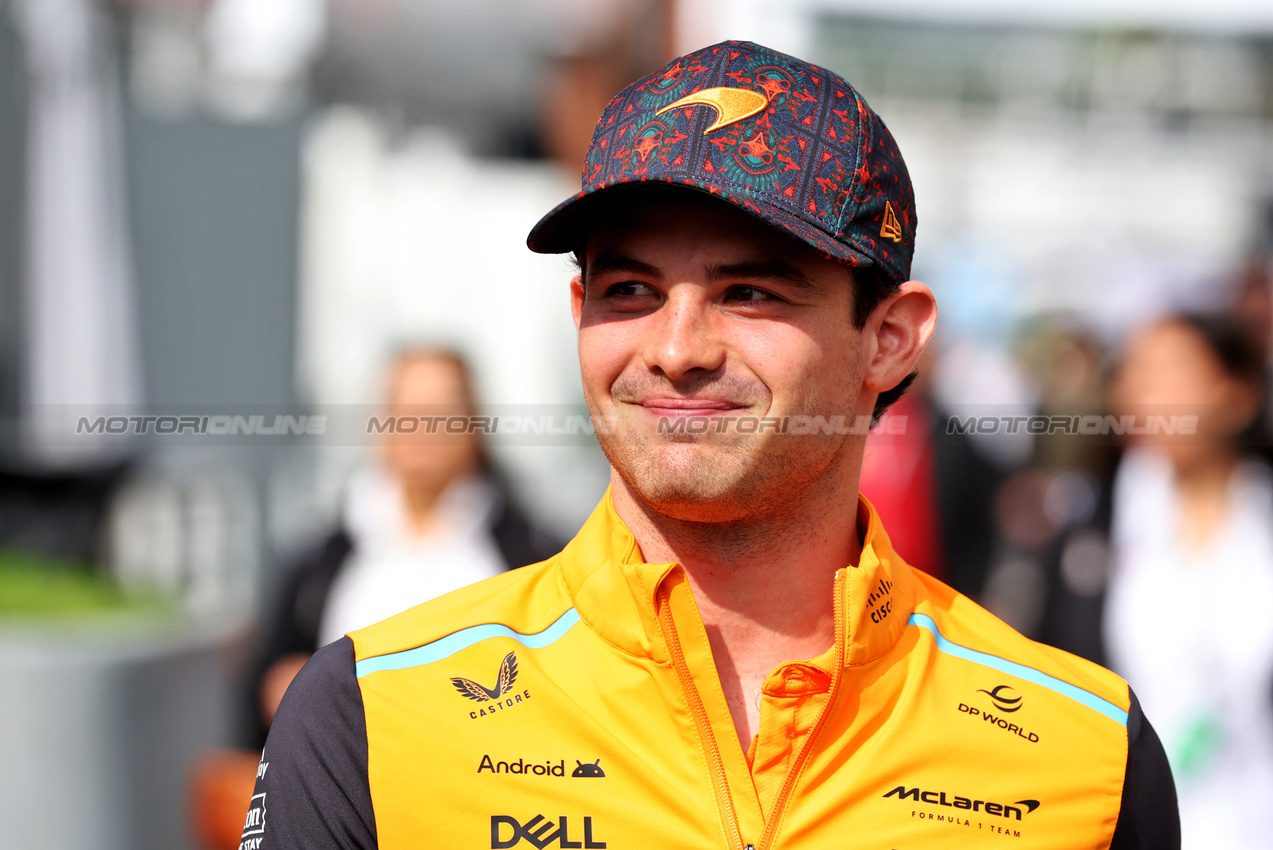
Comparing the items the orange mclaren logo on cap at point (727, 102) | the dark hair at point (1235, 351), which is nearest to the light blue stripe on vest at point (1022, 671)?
the orange mclaren logo on cap at point (727, 102)

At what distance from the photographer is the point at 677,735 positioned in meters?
2.00

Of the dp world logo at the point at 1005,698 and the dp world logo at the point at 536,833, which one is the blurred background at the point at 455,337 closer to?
the dp world logo at the point at 1005,698

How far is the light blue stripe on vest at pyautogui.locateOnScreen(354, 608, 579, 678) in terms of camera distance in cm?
206

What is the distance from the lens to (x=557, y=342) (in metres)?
8.64

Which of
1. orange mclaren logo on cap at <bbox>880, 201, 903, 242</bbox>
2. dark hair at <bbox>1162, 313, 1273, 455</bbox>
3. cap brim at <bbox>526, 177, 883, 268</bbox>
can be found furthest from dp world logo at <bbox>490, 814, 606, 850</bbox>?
dark hair at <bbox>1162, 313, 1273, 455</bbox>

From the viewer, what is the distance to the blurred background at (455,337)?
4.50 metres

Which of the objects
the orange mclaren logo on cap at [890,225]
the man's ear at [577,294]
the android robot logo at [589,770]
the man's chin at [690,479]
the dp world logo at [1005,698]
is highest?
the orange mclaren logo on cap at [890,225]

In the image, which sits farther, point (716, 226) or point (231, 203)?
point (231, 203)

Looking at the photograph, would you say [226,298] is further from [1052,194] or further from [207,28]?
[1052,194]

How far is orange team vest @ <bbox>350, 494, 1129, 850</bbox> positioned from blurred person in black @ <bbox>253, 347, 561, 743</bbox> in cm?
246

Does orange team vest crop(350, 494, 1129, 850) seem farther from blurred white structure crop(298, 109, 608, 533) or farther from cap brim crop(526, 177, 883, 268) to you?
blurred white structure crop(298, 109, 608, 533)

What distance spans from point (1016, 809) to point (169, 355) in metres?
7.13

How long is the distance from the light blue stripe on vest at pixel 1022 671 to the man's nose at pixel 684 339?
0.64 meters

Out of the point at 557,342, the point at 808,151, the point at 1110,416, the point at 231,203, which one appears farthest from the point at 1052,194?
the point at 808,151
